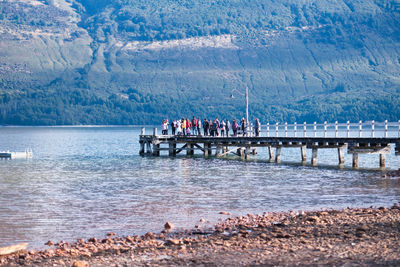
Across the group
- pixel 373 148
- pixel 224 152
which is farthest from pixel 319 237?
pixel 224 152

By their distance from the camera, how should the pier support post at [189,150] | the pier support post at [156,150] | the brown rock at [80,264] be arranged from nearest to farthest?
the brown rock at [80,264]
the pier support post at [156,150]
the pier support post at [189,150]

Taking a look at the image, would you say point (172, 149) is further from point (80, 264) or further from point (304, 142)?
point (80, 264)

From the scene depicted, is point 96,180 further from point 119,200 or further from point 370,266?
point 370,266

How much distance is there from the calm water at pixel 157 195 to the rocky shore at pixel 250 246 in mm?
2218

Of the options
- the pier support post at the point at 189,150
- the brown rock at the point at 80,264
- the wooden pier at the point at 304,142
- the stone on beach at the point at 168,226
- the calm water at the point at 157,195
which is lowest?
the calm water at the point at 157,195

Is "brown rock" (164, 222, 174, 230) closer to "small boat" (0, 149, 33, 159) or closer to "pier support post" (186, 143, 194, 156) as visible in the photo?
"pier support post" (186, 143, 194, 156)

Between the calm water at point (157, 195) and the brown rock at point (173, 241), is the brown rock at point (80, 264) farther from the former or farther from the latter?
the calm water at point (157, 195)

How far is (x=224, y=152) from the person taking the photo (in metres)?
64.3

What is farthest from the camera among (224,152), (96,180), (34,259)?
(224,152)

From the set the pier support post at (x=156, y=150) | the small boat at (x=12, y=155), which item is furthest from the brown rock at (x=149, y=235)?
the small boat at (x=12, y=155)

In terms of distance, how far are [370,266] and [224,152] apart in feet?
162

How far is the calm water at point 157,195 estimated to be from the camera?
→ 23.9 meters

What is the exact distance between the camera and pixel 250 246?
17.8 m

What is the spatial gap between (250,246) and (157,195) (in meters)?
16.3
